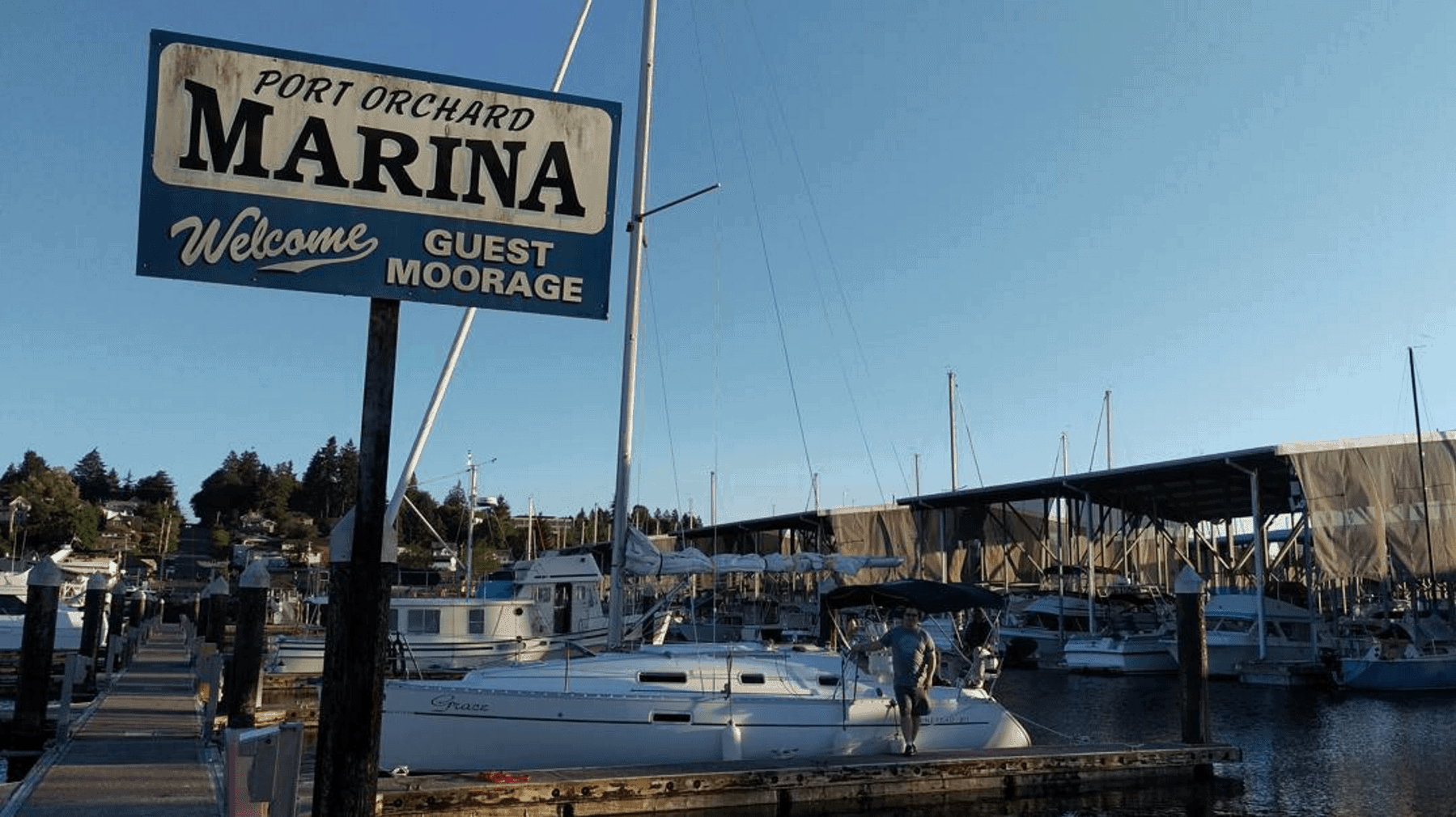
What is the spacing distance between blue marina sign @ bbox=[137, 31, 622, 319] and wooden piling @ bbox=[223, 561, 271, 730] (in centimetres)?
1389

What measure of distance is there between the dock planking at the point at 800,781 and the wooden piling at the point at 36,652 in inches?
333

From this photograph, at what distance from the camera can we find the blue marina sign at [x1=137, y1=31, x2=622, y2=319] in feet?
20.8

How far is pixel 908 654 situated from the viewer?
643 inches

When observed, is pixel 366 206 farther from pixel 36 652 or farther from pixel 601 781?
pixel 36 652

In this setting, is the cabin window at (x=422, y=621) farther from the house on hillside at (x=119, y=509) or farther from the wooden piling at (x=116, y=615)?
the house on hillside at (x=119, y=509)

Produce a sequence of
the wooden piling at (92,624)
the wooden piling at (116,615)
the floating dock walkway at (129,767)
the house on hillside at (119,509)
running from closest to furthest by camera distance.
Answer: the floating dock walkway at (129,767), the wooden piling at (92,624), the wooden piling at (116,615), the house on hillside at (119,509)

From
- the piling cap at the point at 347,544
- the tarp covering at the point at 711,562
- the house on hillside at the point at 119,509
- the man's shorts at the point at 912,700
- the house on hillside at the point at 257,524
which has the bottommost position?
the man's shorts at the point at 912,700

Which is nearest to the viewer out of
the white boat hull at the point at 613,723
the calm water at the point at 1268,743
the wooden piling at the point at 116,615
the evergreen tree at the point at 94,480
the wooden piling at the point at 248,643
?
the white boat hull at the point at 613,723

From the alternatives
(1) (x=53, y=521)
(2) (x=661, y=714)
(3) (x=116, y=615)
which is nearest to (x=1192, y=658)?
(2) (x=661, y=714)

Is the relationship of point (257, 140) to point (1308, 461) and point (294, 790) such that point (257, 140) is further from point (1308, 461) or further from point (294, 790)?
point (1308, 461)

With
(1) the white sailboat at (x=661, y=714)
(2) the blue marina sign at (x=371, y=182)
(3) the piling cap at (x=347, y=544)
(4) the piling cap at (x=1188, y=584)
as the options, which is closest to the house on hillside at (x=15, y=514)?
(1) the white sailboat at (x=661, y=714)

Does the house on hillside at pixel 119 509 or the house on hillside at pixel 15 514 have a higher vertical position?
the house on hillside at pixel 119 509

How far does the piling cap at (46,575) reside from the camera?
18641mm

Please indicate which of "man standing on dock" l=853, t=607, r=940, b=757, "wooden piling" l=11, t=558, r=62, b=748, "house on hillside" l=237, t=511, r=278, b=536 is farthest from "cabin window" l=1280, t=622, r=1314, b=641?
"house on hillside" l=237, t=511, r=278, b=536
